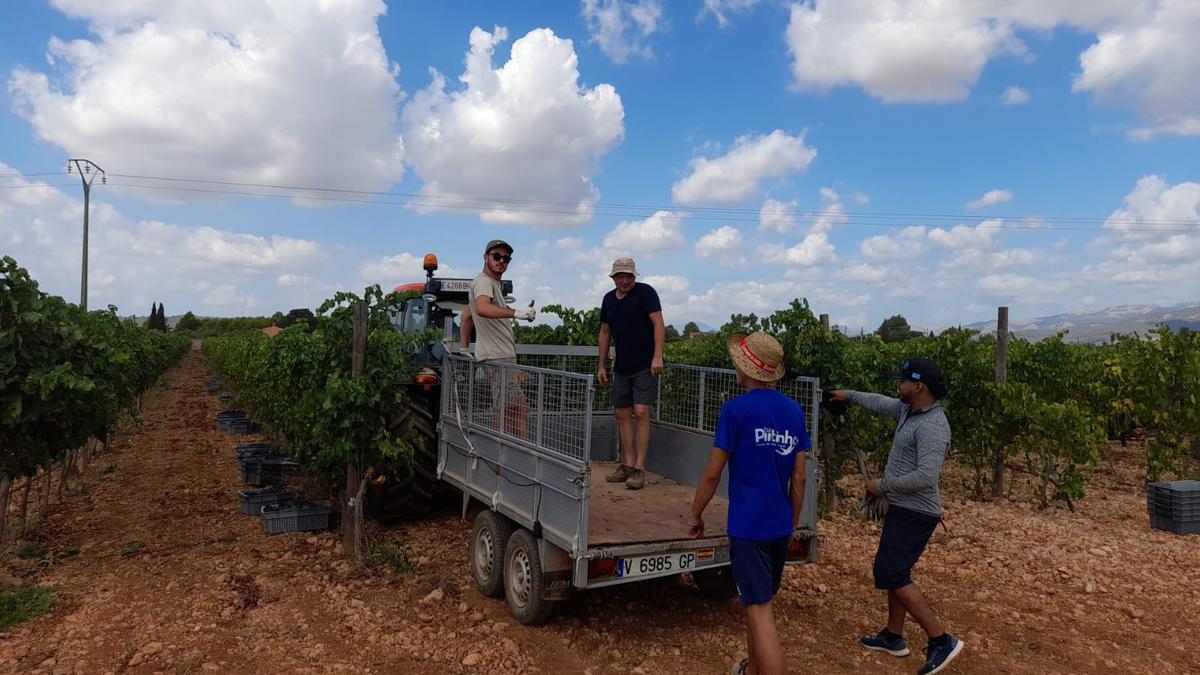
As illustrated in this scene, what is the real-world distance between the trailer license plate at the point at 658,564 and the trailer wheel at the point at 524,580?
550 millimetres

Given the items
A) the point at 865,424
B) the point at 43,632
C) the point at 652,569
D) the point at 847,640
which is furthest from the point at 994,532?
the point at 43,632

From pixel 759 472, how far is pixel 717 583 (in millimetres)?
2022

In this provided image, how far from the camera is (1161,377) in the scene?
9188 millimetres

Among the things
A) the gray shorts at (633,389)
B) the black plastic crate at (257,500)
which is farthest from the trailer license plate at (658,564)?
the black plastic crate at (257,500)

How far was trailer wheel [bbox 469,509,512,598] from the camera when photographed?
16.1 ft

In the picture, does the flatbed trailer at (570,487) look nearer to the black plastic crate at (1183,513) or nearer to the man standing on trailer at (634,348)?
the man standing on trailer at (634,348)

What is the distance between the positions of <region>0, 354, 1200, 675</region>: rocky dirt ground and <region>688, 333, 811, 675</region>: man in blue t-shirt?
903mm

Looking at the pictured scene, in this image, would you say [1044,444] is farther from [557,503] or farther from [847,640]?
[557,503]

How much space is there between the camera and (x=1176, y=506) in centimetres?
738

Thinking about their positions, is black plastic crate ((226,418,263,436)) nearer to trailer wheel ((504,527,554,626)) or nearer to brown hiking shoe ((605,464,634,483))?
brown hiking shoe ((605,464,634,483))

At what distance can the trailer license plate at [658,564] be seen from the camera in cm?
407

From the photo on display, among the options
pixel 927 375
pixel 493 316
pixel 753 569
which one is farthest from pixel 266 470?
pixel 927 375

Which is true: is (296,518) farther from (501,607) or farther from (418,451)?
(501,607)

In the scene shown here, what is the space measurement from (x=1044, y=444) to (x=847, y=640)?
5.31 metres
